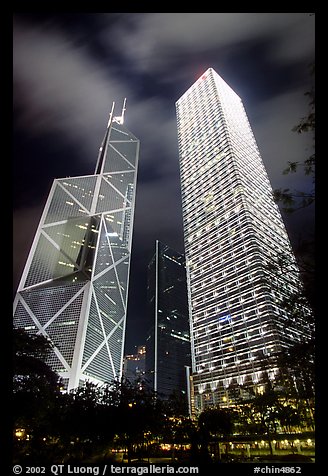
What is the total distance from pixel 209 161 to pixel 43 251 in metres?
73.5

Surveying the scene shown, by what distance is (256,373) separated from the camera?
74688mm

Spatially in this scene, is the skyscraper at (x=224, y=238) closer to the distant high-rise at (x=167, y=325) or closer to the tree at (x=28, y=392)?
the distant high-rise at (x=167, y=325)

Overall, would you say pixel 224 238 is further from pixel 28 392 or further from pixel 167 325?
pixel 28 392

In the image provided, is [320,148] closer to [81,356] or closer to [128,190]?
[81,356]

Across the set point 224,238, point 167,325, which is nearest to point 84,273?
point 224,238

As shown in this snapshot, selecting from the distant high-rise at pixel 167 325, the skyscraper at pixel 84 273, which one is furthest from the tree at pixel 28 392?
the distant high-rise at pixel 167 325

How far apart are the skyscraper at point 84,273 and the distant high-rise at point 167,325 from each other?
33293 mm

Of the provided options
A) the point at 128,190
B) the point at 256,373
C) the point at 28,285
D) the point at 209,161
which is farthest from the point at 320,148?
the point at 128,190

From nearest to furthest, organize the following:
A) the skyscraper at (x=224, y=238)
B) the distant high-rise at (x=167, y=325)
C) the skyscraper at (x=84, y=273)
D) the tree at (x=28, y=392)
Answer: the tree at (x=28, y=392) → the skyscraper at (x=224, y=238) → the skyscraper at (x=84, y=273) → the distant high-rise at (x=167, y=325)

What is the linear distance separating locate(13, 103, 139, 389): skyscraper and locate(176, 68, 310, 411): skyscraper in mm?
27186

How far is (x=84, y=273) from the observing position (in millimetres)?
102625

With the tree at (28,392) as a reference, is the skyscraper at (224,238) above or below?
above

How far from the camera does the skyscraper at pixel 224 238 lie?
3162 inches

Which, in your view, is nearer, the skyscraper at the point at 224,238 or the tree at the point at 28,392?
the tree at the point at 28,392
